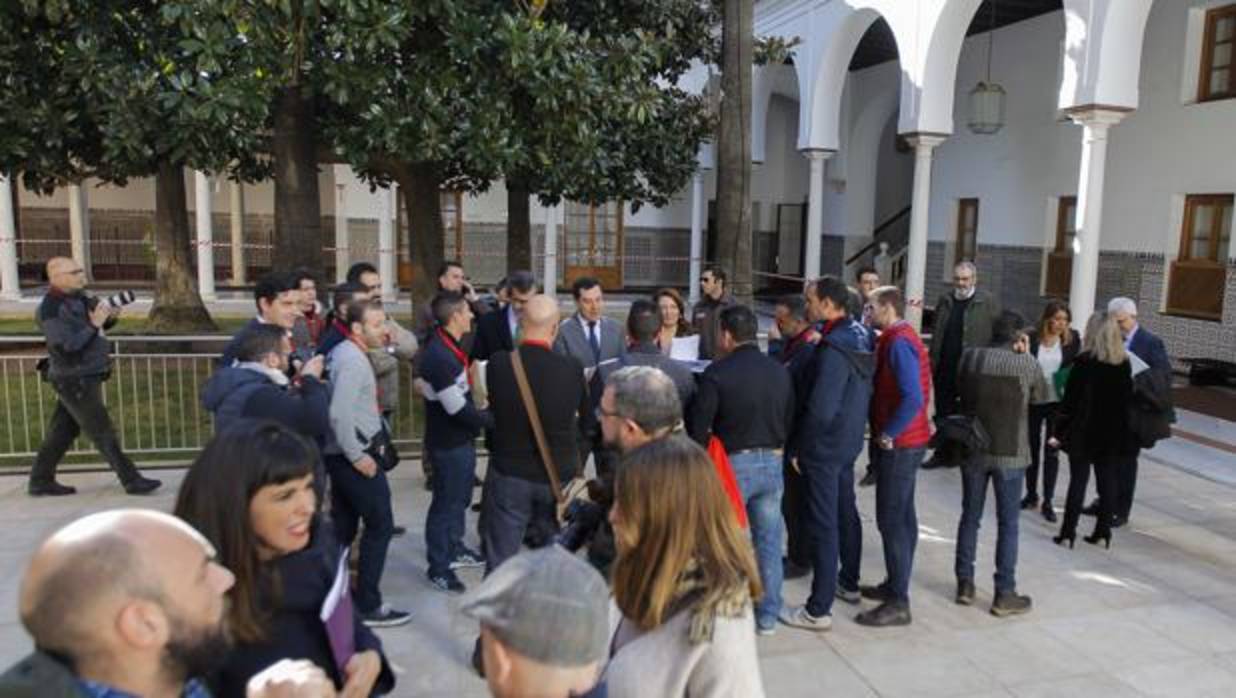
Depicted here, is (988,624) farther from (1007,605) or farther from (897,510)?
(897,510)

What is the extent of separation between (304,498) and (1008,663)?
3581mm

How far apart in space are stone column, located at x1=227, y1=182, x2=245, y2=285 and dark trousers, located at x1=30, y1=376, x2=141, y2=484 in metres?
13.8

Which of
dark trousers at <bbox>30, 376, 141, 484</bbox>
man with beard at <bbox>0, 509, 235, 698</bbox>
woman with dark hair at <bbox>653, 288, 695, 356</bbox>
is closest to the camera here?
man with beard at <bbox>0, 509, 235, 698</bbox>

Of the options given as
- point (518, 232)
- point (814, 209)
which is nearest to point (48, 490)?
point (518, 232)

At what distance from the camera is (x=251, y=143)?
24.2 ft

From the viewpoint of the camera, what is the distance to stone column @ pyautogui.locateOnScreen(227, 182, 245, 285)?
19.6 meters

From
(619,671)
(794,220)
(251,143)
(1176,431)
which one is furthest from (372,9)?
(794,220)

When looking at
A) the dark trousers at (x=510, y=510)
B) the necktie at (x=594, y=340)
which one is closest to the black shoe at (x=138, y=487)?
the necktie at (x=594, y=340)

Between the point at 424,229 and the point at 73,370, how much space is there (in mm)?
5524

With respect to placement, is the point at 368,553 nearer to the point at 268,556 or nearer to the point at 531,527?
the point at 531,527

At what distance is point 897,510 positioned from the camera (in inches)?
179

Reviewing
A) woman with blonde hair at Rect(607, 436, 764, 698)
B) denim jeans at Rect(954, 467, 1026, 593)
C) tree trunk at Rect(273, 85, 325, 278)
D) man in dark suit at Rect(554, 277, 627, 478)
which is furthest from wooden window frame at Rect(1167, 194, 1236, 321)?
woman with blonde hair at Rect(607, 436, 764, 698)

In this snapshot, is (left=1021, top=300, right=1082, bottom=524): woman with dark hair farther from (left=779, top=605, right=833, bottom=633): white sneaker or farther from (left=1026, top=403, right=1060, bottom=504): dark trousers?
(left=779, top=605, right=833, bottom=633): white sneaker

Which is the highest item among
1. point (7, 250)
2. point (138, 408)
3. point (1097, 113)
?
point (1097, 113)
